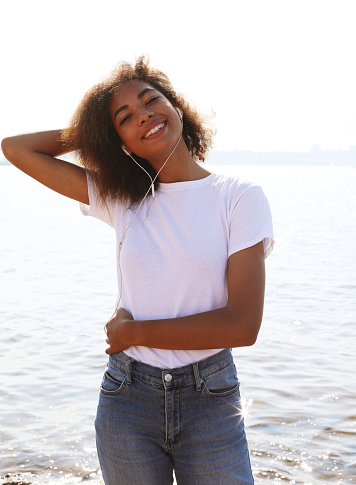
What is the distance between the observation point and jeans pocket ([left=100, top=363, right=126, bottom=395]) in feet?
7.51

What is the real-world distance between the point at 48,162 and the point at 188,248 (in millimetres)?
770

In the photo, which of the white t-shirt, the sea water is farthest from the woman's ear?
the sea water

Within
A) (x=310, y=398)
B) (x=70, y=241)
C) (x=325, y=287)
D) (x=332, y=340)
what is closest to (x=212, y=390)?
(x=310, y=398)

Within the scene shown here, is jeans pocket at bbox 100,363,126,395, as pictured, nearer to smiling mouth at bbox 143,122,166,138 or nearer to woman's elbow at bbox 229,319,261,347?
woman's elbow at bbox 229,319,261,347

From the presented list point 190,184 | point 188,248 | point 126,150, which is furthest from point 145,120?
point 188,248

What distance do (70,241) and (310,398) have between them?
17346 mm

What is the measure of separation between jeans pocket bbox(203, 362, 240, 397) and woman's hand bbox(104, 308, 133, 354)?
312 mm

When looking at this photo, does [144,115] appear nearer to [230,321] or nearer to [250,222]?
[250,222]

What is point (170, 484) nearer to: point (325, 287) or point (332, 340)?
point (332, 340)

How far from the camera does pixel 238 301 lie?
7.25ft

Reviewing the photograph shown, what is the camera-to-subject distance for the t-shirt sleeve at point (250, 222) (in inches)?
87.7

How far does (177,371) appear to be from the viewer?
225cm

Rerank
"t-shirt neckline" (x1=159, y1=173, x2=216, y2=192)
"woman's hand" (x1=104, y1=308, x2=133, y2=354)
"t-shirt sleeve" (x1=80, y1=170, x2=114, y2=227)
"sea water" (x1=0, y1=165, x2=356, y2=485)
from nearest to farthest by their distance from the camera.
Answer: "woman's hand" (x1=104, y1=308, x2=133, y2=354), "t-shirt neckline" (x1=159, y1=173, x2=216, y2=192), "t-shirt sleeve" (x1=80, y1=170, x2=114, y2=227), "sea water" (x1=0, y1=165, x2=356, y2=485)

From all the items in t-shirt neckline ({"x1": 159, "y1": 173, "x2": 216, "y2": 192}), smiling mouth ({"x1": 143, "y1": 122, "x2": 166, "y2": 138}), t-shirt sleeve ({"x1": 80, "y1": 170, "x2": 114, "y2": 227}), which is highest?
smiling mouth ({"x1": 143, "y1": 122, "x2": 166, "y2": 138})
